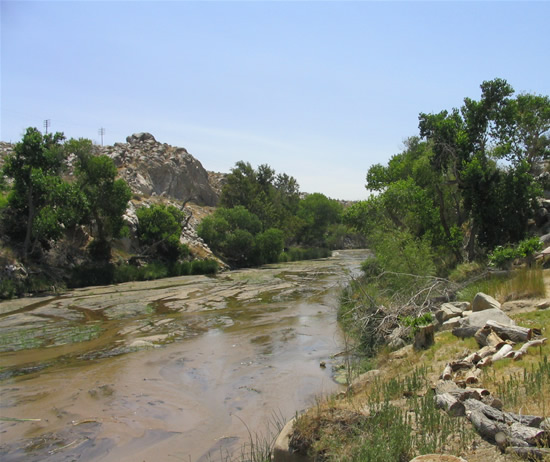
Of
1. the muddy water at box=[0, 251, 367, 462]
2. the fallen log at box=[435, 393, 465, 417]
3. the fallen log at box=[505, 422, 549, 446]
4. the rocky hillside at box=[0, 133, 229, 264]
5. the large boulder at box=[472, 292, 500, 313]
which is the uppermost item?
the rocky hillside at box=[0, 133, 229, 264]

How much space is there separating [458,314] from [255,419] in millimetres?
6080

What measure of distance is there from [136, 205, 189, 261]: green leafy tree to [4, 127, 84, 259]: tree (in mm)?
9413

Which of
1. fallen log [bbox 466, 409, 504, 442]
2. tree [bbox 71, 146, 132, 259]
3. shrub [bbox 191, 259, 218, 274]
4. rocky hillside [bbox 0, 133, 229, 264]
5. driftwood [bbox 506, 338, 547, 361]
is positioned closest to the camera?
fallen log [bbox 466, 409, 504, 442]

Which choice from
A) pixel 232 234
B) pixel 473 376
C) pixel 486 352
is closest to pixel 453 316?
pixel 486 352

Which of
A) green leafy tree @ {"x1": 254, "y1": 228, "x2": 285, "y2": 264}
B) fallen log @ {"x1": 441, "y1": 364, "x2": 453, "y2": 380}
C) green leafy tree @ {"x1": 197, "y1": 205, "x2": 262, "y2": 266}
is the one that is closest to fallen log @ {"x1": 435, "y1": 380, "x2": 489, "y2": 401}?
fallen log @ {"x1": 441, "y1": 364, "x2": 453, "y2": 380}

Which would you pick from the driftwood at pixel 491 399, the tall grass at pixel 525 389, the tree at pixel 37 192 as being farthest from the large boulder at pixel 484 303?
the tree at pixel 37 192

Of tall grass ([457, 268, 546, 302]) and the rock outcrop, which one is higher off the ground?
the rock outcrop

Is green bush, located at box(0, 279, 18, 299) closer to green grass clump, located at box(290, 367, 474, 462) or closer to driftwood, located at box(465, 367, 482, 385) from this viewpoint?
green grass clump, located at box(290, 367, 474, 462)

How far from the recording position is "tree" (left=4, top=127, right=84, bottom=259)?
29312 mm

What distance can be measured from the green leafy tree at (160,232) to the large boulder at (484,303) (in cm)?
3233

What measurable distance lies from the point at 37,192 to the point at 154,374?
2216 centimetres

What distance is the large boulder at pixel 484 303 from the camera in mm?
11155

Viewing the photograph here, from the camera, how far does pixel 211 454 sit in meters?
7.68

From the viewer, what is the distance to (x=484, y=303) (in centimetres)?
1135
